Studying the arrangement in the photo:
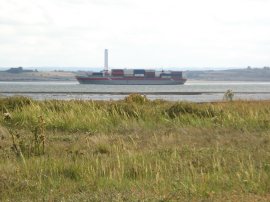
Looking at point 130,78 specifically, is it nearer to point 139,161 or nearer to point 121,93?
point 121,93

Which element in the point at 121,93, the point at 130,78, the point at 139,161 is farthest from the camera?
the point at 130,78

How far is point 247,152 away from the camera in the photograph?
9461 mm

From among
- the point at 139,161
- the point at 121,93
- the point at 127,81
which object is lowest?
the point at 127,81

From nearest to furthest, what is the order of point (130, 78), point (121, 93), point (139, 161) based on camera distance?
1. point (139, 161)
2. point (121, 93)
3. point (130, 78)

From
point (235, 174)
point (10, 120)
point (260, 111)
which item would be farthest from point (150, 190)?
point (260, 111)

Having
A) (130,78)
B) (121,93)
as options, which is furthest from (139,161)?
(130,78)

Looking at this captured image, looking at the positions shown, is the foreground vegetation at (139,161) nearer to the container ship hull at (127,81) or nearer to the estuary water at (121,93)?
the estuary water at (121,93)

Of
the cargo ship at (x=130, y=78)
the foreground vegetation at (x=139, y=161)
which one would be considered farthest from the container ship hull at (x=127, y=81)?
the foreground vegetation at (x=139, y=161)

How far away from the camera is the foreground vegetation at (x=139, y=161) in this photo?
660cm

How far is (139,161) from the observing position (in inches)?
333

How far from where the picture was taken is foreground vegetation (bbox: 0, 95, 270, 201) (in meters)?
6.60

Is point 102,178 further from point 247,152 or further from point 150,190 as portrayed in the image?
point 247,152

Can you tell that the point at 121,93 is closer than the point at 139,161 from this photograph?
No

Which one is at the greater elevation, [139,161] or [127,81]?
[139,161]
